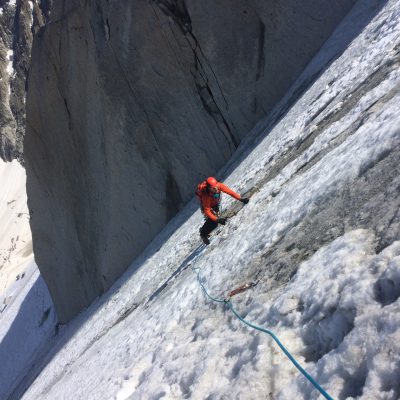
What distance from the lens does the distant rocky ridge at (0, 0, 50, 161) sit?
3063 inches

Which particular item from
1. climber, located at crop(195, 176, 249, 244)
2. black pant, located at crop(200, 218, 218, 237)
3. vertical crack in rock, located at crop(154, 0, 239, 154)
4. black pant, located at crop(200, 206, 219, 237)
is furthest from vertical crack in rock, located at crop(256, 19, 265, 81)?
black pant, located at crop(200, 218, 218, 237)

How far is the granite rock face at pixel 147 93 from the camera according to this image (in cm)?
1548

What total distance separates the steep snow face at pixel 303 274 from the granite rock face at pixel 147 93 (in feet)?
11.4

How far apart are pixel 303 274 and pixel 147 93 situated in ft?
44.0

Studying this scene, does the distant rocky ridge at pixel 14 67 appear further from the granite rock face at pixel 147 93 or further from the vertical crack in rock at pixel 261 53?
the vertical crack in rock at pixel 261 53

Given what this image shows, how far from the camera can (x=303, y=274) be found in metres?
4.81

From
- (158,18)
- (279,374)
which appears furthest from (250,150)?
(279,374)

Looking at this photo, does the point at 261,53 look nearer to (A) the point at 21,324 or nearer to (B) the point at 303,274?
(B) the point at 303,274

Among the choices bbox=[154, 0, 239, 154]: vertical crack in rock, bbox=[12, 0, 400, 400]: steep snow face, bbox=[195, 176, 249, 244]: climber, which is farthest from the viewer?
bbox=[154, 0, 239, 154]: vertical crack in rock

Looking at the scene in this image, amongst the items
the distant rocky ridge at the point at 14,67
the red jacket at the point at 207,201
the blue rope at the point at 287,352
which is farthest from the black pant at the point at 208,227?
the distant rocky ridge at the point at 14,67

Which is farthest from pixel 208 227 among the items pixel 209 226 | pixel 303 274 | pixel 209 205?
pixel 303 274

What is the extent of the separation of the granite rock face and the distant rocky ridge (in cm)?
6244

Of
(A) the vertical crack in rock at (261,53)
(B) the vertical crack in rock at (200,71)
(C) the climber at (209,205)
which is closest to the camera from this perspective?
(C) the climber at (209,205)

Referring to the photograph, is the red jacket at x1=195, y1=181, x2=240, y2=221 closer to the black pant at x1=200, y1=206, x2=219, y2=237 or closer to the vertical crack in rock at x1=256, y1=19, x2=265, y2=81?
the black pant at x1=200, y1=206, x2=219, y2=237
